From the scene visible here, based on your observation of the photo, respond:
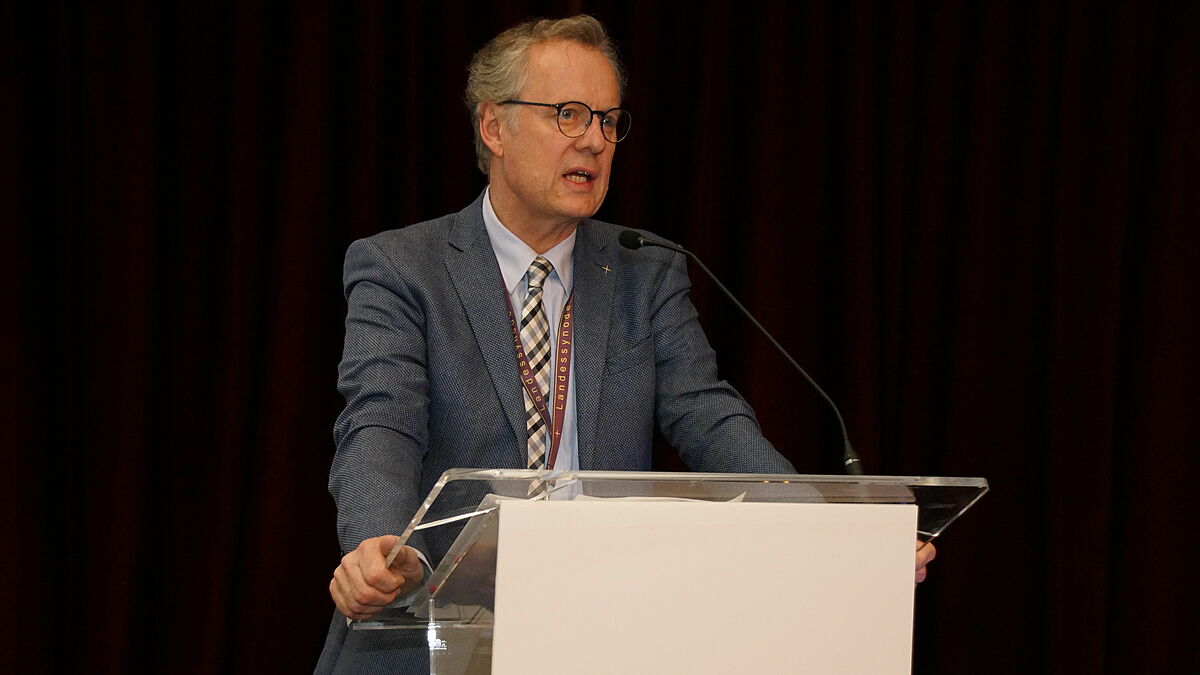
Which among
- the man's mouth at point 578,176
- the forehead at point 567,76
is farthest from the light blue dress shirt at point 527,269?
the forehead at point 567,76

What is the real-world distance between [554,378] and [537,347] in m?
0.07

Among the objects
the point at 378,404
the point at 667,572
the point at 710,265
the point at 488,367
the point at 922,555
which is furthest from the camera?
the point at 710,265

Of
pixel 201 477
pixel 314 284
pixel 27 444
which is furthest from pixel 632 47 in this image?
pixel 27 444

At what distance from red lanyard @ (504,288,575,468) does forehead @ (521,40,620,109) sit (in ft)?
1.21

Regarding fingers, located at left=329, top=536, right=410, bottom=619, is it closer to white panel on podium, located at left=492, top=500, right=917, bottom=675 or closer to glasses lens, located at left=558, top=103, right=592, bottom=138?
white panel on podium, located at left=492, top=500, right=917, bottom=675

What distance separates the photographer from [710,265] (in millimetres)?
3262

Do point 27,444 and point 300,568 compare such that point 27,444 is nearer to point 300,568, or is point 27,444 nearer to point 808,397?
point 300,568

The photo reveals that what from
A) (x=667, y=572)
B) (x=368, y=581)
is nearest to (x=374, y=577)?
(x=368, y=581)

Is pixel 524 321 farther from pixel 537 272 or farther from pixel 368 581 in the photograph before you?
pixel 368 581

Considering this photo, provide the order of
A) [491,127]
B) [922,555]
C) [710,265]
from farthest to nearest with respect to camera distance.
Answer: [710,265] → [491,127] → [922,555]

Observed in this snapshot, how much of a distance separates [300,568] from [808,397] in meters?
1.39

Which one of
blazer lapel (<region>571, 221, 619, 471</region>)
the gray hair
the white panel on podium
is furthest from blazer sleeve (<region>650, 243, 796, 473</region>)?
the white panel on podium

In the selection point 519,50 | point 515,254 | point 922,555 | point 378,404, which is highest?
point 519,50

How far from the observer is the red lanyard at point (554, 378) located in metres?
2.12
